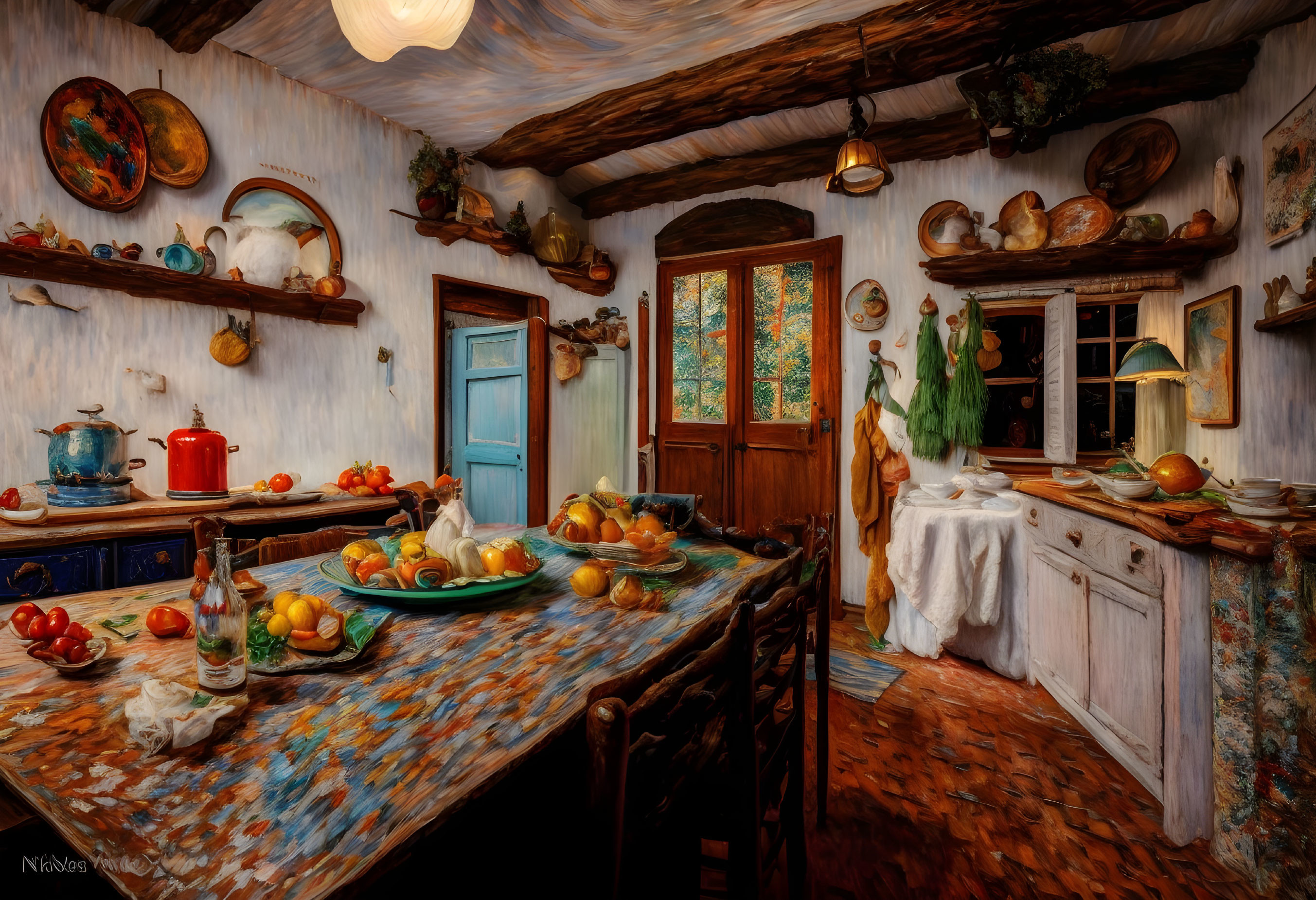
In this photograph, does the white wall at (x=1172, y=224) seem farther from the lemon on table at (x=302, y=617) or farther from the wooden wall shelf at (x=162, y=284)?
the lemon on table at (x=302, y=617)

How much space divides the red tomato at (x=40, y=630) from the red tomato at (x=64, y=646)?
43mm

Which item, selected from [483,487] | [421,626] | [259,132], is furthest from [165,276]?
[421,626]

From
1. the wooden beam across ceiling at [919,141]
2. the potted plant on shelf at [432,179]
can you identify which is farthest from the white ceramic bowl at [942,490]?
the potted plant on shelf at [432,179]

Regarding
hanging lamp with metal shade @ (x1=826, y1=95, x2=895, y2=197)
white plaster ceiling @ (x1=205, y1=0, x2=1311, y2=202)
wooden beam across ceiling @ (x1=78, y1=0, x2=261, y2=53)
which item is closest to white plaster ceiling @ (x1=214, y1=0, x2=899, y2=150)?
white plaster ceiling @ (x1=205, y1=0, x2=1311, y2=202)

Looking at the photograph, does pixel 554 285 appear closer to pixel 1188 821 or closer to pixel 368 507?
pixel 368 507

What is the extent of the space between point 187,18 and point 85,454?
2.03 meters

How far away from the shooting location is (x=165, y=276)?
2.84m

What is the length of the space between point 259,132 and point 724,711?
12.6 feet

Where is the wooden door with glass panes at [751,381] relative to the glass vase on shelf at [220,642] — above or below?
above

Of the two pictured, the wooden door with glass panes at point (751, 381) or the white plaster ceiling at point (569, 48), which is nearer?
the white plaster ceiling at point (569, 48)

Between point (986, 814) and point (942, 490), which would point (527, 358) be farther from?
point (986, 814)

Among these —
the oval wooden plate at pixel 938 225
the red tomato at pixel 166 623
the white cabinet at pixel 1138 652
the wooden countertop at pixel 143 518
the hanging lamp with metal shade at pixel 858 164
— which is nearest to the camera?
the red tomato at pixel 166 623

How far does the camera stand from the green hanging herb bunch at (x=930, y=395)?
4027mm

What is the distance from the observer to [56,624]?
1.05 metres
